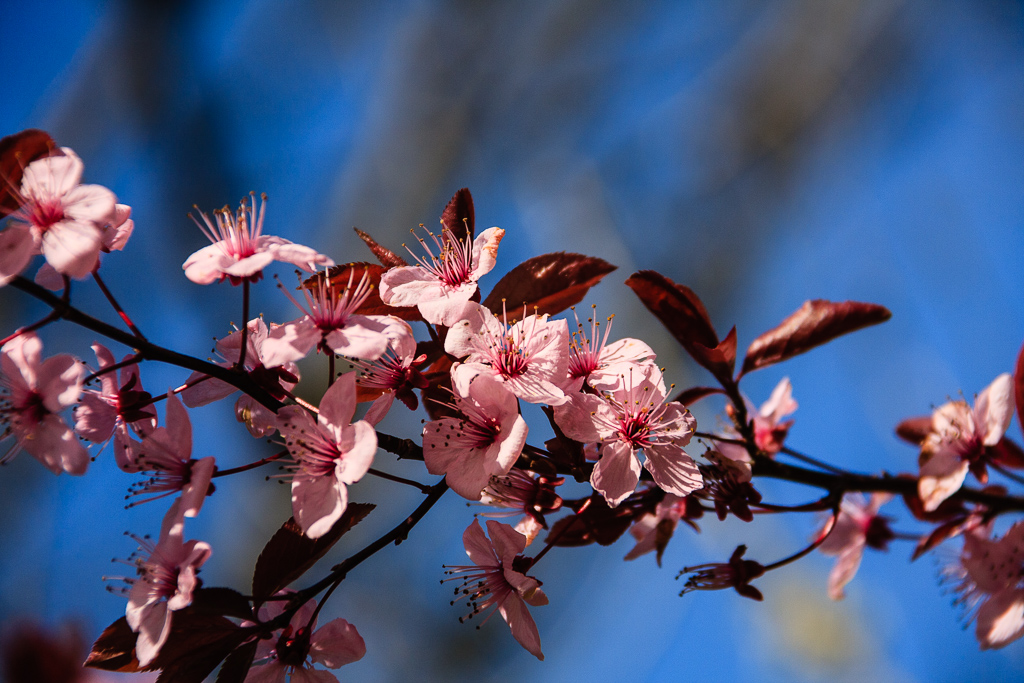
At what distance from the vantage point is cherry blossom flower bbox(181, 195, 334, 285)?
0.56m

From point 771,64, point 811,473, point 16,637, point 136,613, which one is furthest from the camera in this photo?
point 771,64

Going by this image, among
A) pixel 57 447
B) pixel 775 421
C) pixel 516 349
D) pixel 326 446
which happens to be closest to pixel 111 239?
pixel 57 447

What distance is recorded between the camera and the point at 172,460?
60cm

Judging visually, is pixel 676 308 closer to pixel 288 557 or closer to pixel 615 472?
pixel 615 472

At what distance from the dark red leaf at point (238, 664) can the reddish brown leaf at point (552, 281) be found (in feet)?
1.27

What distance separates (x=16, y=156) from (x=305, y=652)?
0.52 metres

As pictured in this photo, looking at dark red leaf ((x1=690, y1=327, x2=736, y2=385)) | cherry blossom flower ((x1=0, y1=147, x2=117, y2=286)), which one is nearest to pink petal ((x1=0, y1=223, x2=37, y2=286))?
cherry blossom flower ((x1=0, y1=147, x2=117, y2=286))

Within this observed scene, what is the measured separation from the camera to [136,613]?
0.54 metres

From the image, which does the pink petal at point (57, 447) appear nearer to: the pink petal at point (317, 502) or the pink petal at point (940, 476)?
the pink petal at point (317, 502)

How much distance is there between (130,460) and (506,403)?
1.16 ft

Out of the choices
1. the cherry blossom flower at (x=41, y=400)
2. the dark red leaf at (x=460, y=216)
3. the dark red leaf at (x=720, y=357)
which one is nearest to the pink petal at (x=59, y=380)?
the cherry blossom flower at (x=41, y=400)

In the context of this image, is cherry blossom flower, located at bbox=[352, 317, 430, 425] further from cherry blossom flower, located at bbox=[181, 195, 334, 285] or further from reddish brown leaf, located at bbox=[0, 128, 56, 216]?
reddish brown leaf, located at bbox=[0, 128, 56, 216]

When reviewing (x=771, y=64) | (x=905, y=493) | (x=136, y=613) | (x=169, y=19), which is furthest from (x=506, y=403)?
(x=771, y=64)

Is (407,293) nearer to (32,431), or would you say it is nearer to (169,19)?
(32,431)
